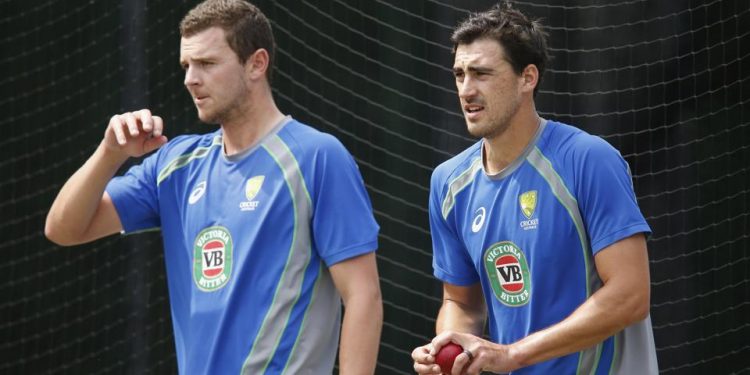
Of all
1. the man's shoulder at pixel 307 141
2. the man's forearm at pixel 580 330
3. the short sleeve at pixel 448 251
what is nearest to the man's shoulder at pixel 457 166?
the short sleeve at pixel 448 251

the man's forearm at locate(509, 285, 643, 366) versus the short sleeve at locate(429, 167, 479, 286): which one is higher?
the short sleeve at locate(429, 167, 479, 286)

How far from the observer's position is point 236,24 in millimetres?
3758

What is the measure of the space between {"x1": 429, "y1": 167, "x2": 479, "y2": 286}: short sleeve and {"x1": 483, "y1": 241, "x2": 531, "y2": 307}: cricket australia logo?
0.17 m

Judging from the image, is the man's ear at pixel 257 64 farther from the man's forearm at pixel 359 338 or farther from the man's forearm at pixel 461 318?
the man's forearm at pixel 461 318

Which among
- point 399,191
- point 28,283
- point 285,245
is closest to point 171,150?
point 285,245

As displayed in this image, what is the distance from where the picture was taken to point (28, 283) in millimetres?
6910

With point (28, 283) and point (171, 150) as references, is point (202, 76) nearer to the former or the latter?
point (171, 150)

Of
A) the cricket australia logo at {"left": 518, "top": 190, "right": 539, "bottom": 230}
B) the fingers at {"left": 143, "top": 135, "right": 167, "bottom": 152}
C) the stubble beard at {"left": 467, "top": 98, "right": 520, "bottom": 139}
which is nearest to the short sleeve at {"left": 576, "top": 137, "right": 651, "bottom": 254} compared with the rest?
the cricket australia logo at {"left": 518, "top": 190, "right": 539, "bottom": 230}

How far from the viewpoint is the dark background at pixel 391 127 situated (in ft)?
19.1

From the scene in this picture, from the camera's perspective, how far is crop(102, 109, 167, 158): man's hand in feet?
11.8

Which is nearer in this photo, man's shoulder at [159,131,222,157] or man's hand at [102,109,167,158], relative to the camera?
man's hand at [102,109,167,158]

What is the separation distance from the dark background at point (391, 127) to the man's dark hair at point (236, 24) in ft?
7.71

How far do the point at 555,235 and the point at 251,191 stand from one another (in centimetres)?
81

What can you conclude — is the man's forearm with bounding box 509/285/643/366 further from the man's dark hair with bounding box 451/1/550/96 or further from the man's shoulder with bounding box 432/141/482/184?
the man's dark hair with bounding box 451/1/550/96
